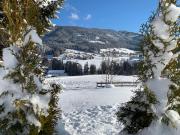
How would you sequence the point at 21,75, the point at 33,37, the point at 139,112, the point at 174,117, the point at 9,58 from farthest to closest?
the point at 139,112
the point at 174,117
the point at 21,75
the point at 9,58
the point at 33,37

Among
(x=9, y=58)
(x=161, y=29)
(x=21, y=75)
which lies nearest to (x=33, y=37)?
(x=9, y=58)

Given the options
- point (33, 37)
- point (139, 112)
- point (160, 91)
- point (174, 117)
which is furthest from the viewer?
point (139, 112)

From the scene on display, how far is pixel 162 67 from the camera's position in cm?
798

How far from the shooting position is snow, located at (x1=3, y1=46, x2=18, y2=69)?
655 centimetres

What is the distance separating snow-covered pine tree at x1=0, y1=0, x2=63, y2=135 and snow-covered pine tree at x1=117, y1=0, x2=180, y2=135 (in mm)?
2543

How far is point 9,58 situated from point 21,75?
0.41m

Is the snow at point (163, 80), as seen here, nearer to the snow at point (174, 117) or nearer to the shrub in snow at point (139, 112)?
the snow at point (174, 117)

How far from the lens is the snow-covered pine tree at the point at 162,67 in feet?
25.9

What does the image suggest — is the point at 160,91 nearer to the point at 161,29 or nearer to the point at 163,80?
the point at 163,80

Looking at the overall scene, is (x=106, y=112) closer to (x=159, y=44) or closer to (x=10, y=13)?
(x=159, y=44)

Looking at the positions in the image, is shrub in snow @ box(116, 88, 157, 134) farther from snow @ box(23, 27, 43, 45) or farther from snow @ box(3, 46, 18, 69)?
snow @ box(3, 46, 18, 69)

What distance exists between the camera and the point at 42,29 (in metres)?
7.14

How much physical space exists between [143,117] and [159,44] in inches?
73.4

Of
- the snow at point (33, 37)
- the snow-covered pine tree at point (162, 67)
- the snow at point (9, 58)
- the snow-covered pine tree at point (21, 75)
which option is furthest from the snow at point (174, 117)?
the snow at point (9, 58)
